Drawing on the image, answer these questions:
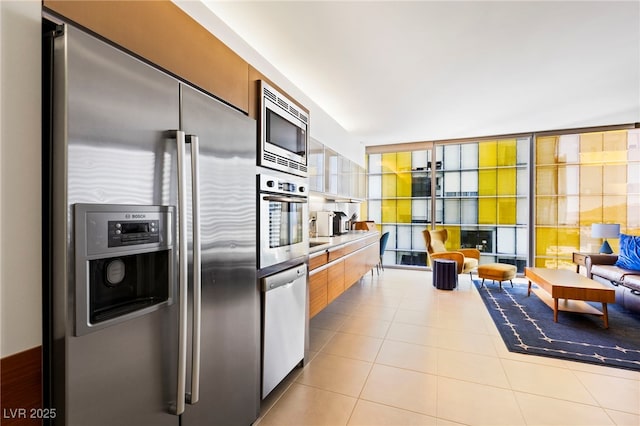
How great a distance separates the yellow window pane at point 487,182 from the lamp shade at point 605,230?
5.43ft

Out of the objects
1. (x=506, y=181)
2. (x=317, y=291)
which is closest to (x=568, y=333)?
(x=317, y=291)

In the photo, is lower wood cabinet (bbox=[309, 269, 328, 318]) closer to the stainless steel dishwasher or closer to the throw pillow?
the stainless steel dishwasher

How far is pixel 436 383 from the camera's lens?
2221mm

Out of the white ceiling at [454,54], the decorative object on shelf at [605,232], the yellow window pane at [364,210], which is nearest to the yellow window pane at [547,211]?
the decorative object on shelf at [605,232]

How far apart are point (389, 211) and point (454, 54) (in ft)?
14.0

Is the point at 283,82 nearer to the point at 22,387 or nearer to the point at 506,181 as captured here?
the point at 22,387

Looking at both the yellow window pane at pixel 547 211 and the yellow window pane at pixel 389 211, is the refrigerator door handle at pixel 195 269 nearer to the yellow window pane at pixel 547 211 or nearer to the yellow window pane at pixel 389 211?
the yellow window pane at pixel 389 211

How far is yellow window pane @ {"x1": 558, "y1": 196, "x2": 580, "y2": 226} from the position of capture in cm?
542

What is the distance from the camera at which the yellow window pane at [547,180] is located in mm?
5562

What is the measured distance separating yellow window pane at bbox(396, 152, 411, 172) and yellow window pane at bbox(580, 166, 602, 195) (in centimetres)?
303

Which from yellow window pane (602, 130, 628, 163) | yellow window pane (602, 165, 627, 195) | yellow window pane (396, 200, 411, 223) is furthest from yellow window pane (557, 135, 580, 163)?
yellow window pane (396, 200, 411, 223)

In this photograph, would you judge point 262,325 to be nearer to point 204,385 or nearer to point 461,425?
point 204,385

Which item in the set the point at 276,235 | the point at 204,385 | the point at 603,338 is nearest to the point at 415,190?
the point at 603,338

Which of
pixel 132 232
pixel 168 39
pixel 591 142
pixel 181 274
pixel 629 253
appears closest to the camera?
pixel 132 232
